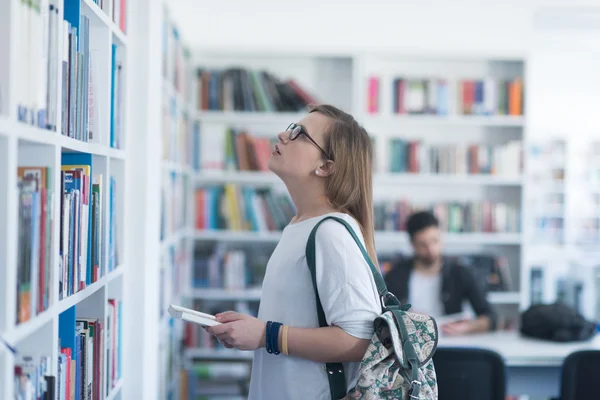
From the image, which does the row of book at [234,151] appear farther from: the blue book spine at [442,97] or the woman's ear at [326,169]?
the woman's ear at [326,169]

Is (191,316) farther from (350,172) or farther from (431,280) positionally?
(431,280)

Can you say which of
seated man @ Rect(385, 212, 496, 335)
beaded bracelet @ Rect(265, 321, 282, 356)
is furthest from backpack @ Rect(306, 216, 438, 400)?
seated man @ Rect(385, 212, 496, 335)

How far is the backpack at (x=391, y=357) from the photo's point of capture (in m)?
1.40

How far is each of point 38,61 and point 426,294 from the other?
102 inches

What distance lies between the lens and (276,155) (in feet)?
5.25

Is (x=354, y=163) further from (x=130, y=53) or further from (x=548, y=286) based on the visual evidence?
(x=548, y=286)

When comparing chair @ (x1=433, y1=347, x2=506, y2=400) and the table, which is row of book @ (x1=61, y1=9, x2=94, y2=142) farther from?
the table

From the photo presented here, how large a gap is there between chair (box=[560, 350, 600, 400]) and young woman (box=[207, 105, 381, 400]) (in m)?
1.13

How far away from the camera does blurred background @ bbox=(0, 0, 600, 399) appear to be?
154cm

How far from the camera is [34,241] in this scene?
121 centimetres

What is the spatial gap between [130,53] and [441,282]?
2016 mm

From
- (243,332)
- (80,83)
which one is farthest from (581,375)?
(80,83)

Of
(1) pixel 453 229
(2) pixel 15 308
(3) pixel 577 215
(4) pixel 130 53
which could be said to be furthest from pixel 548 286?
(2) pixel 15 308

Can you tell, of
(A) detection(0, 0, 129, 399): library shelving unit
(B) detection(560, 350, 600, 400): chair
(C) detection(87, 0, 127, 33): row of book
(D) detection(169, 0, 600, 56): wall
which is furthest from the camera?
(D) detection(169, 0, 600, 56): wall
